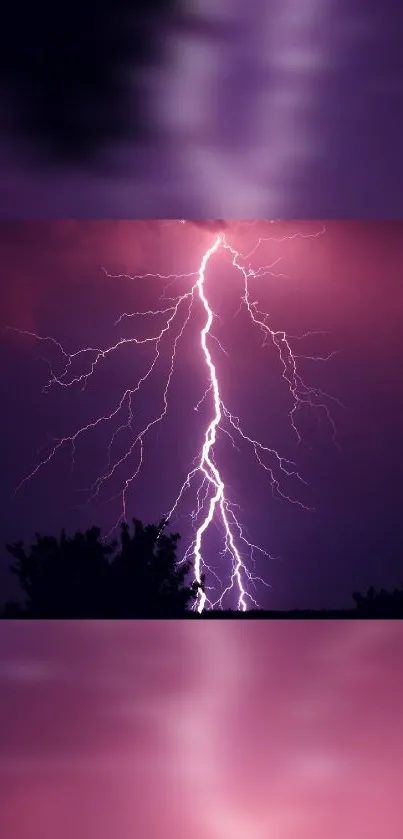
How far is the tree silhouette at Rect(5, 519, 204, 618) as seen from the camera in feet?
10.4

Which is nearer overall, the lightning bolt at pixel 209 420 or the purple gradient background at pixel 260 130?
the purple gradient background at pixel 260 130

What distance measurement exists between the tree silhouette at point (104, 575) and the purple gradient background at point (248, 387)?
0.07m

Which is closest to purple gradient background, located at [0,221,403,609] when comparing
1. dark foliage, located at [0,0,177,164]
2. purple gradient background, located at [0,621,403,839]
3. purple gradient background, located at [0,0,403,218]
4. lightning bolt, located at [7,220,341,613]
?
lightning bolt, located at [7,220,341,613]

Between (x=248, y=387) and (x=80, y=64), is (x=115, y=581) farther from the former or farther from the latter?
(x=80, y=64)

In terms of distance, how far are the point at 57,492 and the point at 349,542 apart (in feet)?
4.01

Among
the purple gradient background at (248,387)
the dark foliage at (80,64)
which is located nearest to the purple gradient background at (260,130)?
the dark foliage at (80,64)

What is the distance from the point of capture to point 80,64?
145 centimetres

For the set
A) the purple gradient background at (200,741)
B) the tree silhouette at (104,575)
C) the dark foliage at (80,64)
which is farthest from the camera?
the tree silhouette at (104,575)

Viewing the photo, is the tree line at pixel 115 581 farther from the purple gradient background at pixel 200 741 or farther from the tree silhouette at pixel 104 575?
the purple gradient background at pixel 200 741

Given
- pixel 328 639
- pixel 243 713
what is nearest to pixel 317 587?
pixel 328 639

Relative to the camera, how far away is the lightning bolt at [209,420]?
325cm

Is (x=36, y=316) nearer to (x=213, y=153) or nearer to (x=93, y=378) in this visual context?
(x=93, y=378)

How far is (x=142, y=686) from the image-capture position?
1.61 metres

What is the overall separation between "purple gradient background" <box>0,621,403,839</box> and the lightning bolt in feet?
3.54
